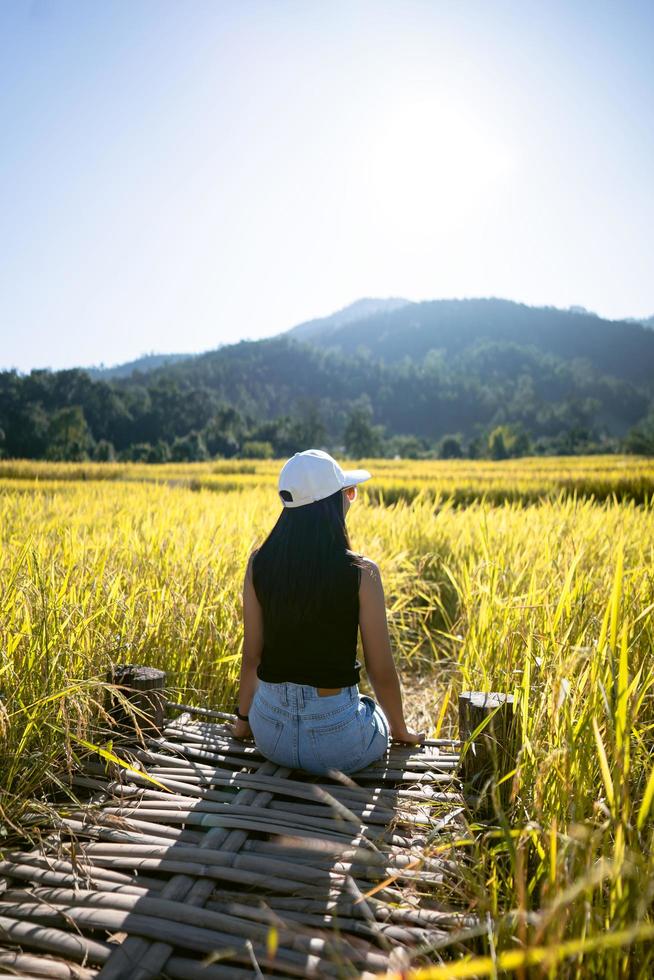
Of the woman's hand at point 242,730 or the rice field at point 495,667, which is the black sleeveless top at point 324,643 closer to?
the woman's hand at point 242,730

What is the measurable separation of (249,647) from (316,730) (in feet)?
1.16

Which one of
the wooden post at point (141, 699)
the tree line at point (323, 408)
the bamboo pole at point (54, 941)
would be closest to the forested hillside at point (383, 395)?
the tree line at point (323, 408)

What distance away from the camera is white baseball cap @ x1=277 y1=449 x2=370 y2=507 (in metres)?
1.87

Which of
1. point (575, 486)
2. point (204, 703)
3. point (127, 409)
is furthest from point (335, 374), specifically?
point (204, 703)

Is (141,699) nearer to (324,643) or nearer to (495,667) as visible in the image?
(324,643)

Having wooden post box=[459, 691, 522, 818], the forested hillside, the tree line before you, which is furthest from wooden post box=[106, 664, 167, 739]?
the forested hillside

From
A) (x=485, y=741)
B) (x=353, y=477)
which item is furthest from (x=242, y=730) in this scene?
(x=353, y=477)

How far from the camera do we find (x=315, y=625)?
1.87m

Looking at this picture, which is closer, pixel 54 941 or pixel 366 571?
pixel 54 941

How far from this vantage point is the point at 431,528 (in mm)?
4891

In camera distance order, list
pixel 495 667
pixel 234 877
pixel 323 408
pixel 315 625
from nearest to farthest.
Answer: pixel 234 877
pixel 315 625
pixel 495 667
pixel 323 408

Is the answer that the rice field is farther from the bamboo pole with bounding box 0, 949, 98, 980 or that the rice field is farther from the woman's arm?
the bamboo pole with bounding box 0, 949, 98, 980

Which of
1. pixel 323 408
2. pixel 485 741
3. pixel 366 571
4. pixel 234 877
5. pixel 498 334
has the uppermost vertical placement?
pixel 498 334

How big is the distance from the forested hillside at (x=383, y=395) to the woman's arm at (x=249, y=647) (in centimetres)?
4459
